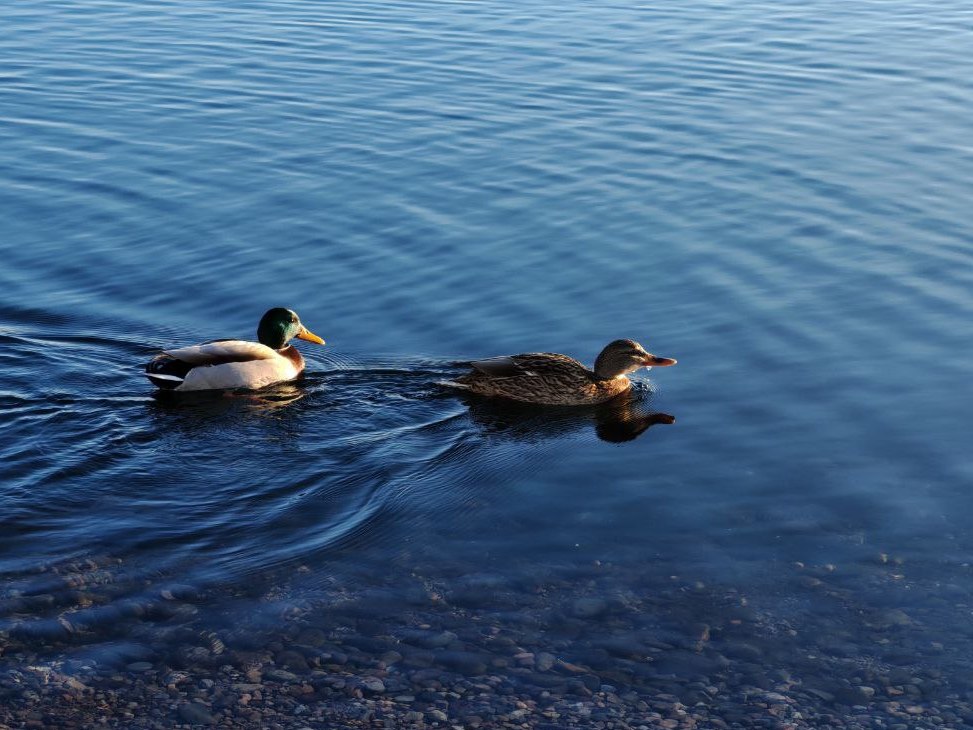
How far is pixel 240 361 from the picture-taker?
39.9 ft

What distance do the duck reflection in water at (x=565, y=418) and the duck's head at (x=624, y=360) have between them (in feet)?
0.84

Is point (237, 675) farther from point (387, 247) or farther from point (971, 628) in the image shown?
point (387, 247)

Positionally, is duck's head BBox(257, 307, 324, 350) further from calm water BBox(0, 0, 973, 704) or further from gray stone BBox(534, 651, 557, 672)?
gray stone BBox(534, 651, 557, 672)

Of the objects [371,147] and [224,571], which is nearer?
[224,571]

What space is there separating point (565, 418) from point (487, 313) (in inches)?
80.1

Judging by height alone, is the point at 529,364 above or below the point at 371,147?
below

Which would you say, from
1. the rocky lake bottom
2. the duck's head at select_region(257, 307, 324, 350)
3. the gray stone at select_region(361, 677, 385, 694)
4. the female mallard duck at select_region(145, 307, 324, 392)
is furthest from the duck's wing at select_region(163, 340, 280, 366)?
the gray stone at select_region(361, 677, 385, 694)

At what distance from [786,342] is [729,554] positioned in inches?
160

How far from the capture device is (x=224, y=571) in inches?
343

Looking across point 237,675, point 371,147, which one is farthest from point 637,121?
point 237,675

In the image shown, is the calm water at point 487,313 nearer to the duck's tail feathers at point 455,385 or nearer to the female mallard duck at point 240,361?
the duck's tail feathers at point 455,385

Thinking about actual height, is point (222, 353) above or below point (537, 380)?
above

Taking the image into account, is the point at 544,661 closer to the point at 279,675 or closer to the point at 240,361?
the point at 279,675

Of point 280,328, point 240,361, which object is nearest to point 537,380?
point 280,328
